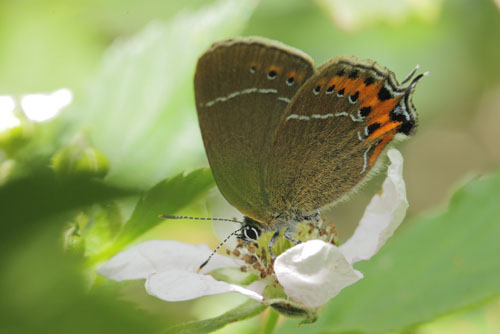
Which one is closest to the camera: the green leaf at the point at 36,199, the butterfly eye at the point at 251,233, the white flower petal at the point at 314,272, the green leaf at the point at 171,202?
the green leaf at the point at 36,199

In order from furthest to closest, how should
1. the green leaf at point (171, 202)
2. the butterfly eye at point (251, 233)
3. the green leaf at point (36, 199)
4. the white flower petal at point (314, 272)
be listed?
the butterfly eye at point (251, 233) → the white flower petal at point (314, 272) → the green leaf at point (171, 202) → the green leaf at point (36, 199)

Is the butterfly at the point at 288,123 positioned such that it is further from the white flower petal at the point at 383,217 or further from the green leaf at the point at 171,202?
the green leaf at the point at 171,202

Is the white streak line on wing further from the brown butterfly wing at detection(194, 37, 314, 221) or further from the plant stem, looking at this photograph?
the plant stem

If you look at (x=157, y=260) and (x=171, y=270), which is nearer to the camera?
(x=171, y=270)

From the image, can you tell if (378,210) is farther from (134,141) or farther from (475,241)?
(134,141)

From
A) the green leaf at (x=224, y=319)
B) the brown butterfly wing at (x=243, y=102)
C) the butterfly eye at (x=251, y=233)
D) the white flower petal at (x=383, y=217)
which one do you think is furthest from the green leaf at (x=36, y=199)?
the butterfly eye at (x=251, y=233)

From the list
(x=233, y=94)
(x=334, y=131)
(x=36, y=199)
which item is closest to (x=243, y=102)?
(x=233, y=94)

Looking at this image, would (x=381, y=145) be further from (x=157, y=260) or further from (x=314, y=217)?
(x=157, y=260)
